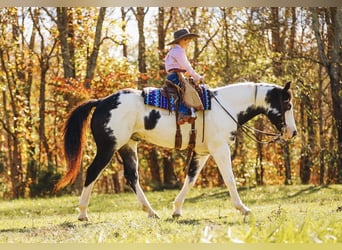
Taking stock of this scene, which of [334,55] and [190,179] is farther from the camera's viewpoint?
[334,55]

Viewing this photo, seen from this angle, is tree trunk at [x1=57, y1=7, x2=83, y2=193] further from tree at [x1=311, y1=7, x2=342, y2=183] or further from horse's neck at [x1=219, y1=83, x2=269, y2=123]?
horse's neck at [x1=219, y1=83, x2=269, y2=123]

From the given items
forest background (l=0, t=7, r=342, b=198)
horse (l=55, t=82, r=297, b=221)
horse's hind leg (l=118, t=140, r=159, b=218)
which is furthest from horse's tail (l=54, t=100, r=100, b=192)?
forest background (l=0, t=7, r=342, b=198)

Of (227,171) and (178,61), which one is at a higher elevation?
(178,61)

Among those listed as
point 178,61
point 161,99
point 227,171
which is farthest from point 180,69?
point 227,171

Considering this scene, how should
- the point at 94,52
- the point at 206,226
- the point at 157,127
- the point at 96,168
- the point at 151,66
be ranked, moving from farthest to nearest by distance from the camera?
the point at 151,66 < the point at 94,52 < the point at 157,127 < the point at 96,168 < the point at 206,226

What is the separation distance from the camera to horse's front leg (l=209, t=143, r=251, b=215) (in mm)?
6215

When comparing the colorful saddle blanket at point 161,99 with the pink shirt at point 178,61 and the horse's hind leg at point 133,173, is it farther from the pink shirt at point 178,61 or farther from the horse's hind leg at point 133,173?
the horse's hind leg at point 133,173

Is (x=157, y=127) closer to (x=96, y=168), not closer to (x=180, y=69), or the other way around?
(x=180, y=69)

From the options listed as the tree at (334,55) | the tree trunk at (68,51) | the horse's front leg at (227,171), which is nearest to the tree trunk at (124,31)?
the tree trunk at (68,51)

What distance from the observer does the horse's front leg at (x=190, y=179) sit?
645cm

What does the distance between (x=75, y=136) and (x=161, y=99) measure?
0.85 meters

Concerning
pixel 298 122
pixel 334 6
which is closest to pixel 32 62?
pixel 298 122

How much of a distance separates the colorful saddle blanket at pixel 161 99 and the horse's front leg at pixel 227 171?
1.34 ft

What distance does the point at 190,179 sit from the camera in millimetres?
6492
